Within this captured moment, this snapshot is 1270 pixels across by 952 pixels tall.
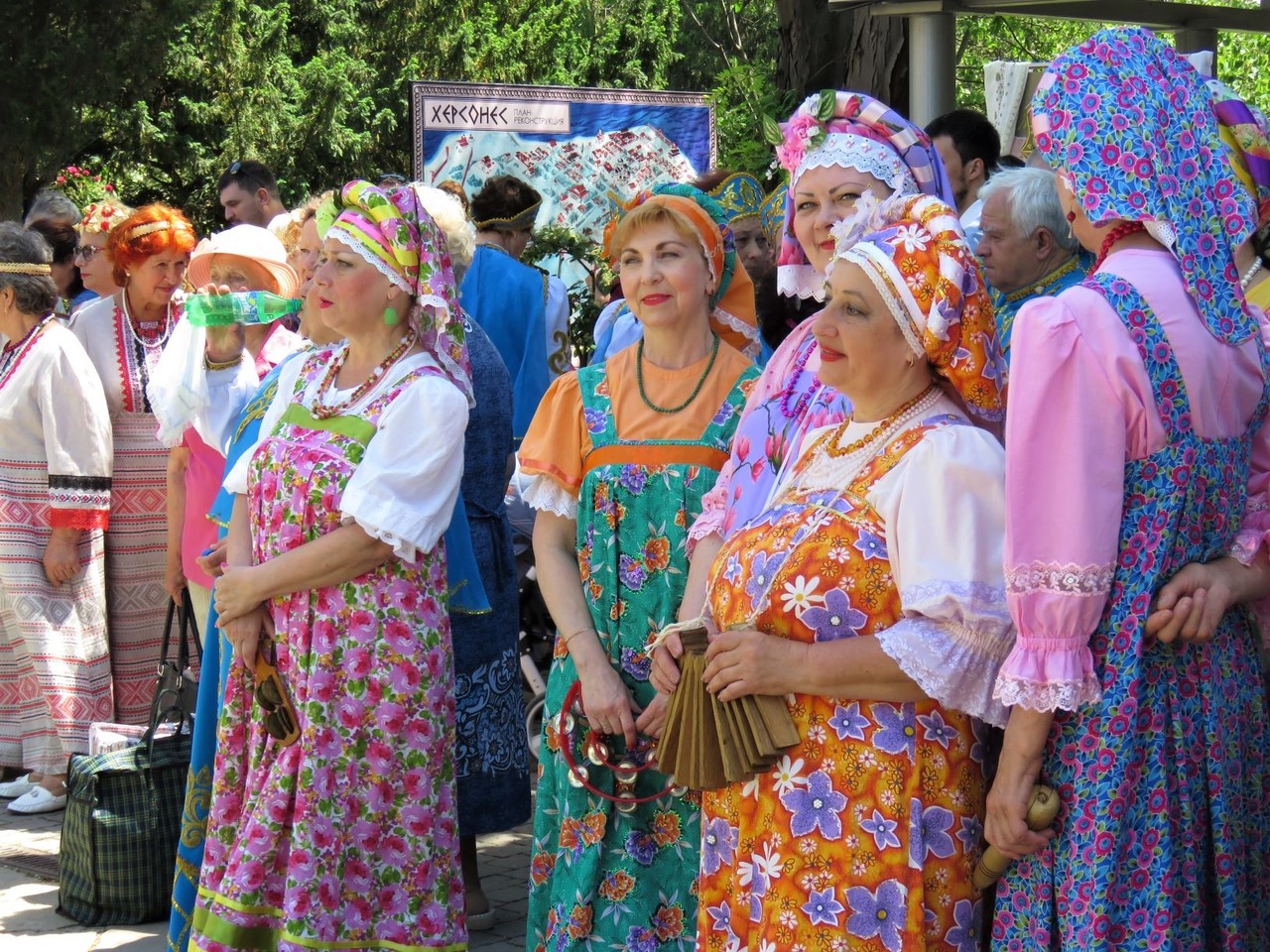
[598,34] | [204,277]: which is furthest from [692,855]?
[598,34]

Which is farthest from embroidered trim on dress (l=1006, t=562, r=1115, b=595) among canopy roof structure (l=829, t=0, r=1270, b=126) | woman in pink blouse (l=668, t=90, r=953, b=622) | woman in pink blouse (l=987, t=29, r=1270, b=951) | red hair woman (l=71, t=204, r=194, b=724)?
red hair woman (l=71, t=204, r=194, b=724)

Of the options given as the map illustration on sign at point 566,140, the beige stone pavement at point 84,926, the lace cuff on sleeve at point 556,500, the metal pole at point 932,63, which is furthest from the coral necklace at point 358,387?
the map illustration on sign at point 566,140

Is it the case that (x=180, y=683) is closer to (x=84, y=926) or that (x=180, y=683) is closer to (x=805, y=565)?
(x=84, y=926)

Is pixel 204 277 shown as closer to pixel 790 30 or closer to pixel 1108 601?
pixel 1108 601

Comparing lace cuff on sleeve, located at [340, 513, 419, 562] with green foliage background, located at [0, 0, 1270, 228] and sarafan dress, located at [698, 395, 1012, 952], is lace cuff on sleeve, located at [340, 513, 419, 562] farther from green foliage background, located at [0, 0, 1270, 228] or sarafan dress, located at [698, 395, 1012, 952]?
green foliage background, located at [0, 0, 1270, 228]

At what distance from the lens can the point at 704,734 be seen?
2783 mm

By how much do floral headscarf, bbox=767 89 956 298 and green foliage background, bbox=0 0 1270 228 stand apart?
42.3 feet

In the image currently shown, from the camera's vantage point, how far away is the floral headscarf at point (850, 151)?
10.9ft

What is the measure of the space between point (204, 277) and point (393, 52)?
876 inches

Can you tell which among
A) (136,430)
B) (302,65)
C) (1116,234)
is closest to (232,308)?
(136,430)

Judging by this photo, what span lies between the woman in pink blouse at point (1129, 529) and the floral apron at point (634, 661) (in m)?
1.16

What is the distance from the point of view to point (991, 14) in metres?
5.80

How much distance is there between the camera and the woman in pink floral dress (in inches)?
148

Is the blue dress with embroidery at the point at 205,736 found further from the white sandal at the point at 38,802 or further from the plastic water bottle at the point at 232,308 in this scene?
the white sandal at the point at 38,802
